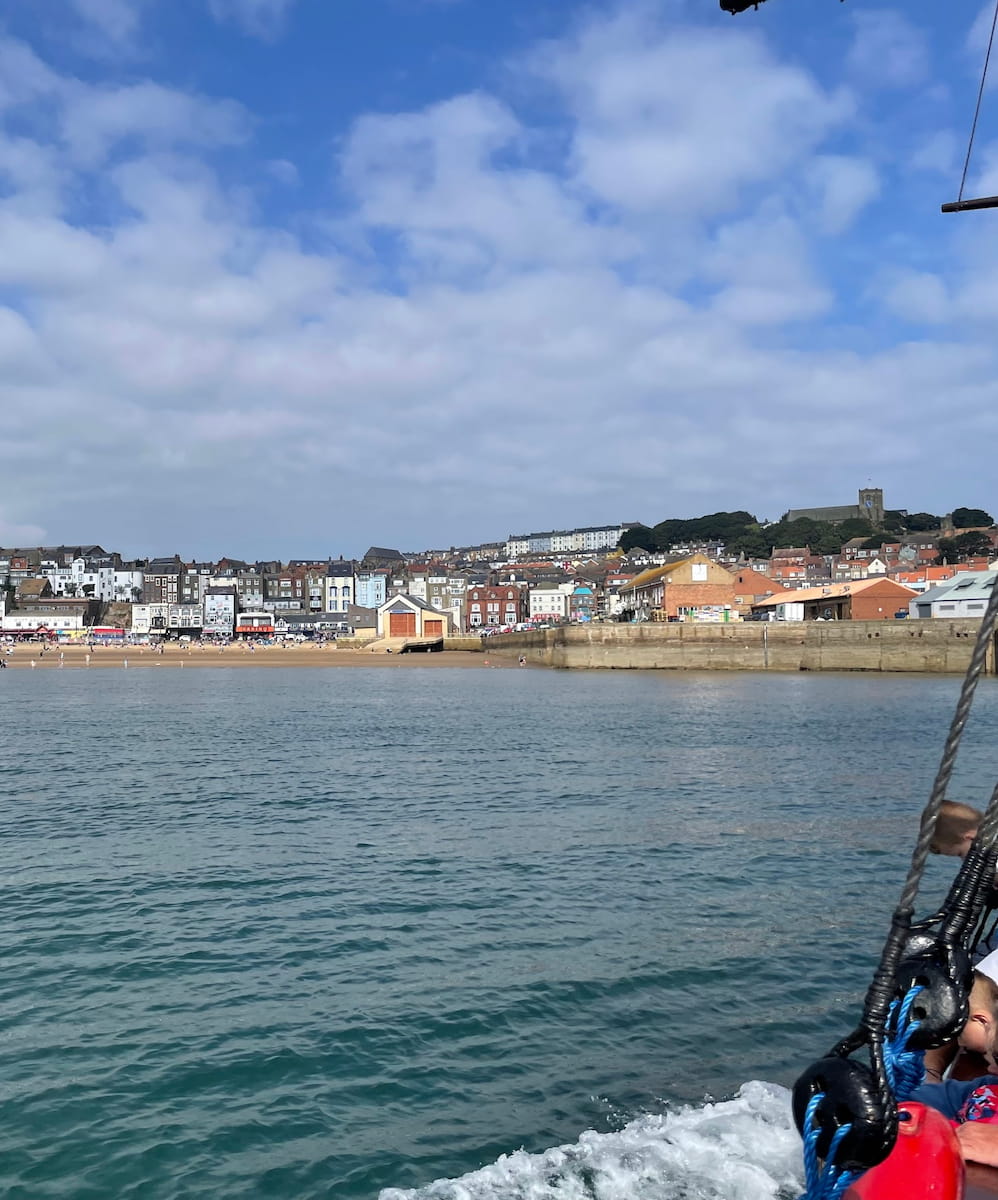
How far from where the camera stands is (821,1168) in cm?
315

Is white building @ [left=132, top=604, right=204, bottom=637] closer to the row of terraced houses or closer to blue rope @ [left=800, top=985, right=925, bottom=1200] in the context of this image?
the row of terraced houses

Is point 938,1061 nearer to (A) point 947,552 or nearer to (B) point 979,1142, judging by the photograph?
(B) point 979,1142

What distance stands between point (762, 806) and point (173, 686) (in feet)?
148

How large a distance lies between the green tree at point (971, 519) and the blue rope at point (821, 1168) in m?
201

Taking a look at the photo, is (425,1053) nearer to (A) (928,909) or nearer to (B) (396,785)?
(A) (928,909)

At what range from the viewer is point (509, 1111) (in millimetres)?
6469

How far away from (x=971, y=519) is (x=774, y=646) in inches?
5523

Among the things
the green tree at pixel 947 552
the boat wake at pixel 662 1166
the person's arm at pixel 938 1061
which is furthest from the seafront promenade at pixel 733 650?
the green tree at pixel 947 552

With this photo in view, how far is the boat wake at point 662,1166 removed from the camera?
5.54 m

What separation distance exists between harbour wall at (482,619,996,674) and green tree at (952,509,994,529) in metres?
132

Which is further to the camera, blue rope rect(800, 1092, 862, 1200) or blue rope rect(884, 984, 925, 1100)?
blue rope rect(884, 984, 925, 1100)

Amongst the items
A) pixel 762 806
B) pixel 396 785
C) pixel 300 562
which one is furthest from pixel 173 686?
pixel 300 562

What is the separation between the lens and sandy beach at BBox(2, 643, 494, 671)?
86562mm

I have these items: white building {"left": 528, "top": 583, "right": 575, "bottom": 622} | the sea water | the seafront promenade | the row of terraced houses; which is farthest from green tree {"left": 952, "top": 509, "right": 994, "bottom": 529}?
the sea water
